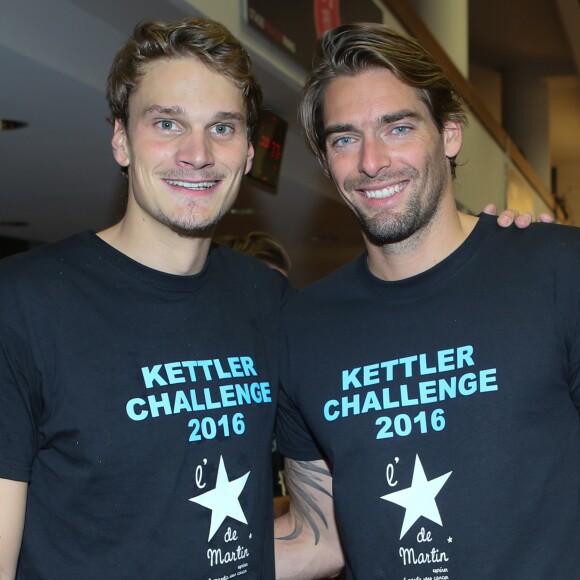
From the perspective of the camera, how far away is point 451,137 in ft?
6.77

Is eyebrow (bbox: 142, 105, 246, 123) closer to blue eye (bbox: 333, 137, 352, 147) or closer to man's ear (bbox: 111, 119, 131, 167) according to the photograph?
man's ear (bbox: 111, 119, 131, 167)

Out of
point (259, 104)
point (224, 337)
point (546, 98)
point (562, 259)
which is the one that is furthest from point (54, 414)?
point (546, 98)

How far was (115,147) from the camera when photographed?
194 centimetres

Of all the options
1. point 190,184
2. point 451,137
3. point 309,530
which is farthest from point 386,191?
point 309,530

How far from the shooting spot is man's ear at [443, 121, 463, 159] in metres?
2.05

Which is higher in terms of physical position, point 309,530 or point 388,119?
point 388,119

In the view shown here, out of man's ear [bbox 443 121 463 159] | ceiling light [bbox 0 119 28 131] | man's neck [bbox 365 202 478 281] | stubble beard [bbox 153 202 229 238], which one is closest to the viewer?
stubble beard [bbox 153 202 229 238]

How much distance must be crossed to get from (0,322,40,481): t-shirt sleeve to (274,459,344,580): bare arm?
2.33 ft

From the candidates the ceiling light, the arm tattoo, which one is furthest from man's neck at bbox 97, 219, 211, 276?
the ceiling light

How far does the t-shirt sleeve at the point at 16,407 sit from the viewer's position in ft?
5.23

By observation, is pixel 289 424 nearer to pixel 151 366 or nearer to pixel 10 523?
pixel 151 366

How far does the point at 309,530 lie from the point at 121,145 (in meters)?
0.99

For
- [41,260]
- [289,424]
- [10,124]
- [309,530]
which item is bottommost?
[309,530]

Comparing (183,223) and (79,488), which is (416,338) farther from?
(79,488)
